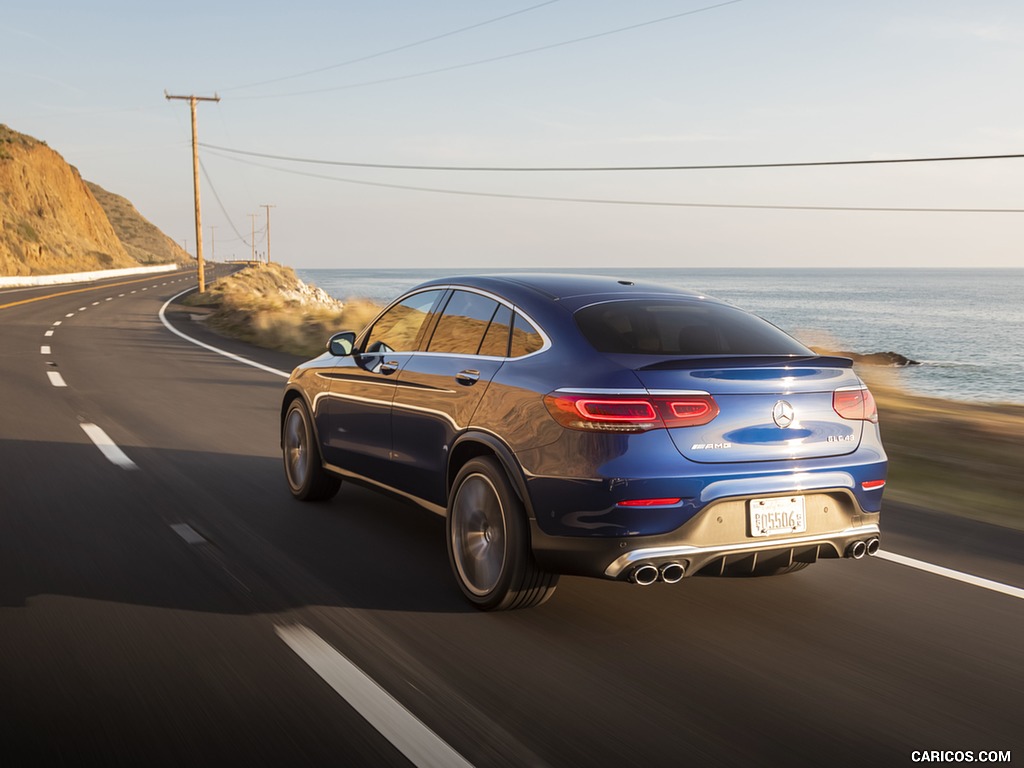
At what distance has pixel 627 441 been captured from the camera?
4270 millimetres

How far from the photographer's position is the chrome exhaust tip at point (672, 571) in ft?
14.2

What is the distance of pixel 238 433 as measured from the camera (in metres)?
A: 10.2

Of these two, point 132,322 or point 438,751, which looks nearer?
point 438,751

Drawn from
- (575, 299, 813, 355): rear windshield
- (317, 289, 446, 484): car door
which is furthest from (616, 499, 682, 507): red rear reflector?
(317, 289, 446, 484): car door

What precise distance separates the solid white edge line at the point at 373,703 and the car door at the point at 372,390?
1726 mm

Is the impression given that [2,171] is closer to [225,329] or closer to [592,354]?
[225,329]

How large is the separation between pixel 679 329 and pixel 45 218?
101287 millimetres

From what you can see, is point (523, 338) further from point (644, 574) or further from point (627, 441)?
point (644, 574)

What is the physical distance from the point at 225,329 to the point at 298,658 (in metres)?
22.7

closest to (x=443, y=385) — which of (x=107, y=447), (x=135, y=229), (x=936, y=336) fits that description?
(x=107, y=447)

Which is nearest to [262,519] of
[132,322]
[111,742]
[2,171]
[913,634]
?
[111,742]

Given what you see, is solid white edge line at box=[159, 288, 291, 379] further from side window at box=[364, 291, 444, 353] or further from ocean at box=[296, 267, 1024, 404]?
side window at box=[364, 291, 444, 353]

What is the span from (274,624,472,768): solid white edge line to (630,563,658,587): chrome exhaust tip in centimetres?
117

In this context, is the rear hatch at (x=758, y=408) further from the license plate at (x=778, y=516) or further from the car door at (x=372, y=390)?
the car door at (x=372, y=390)
